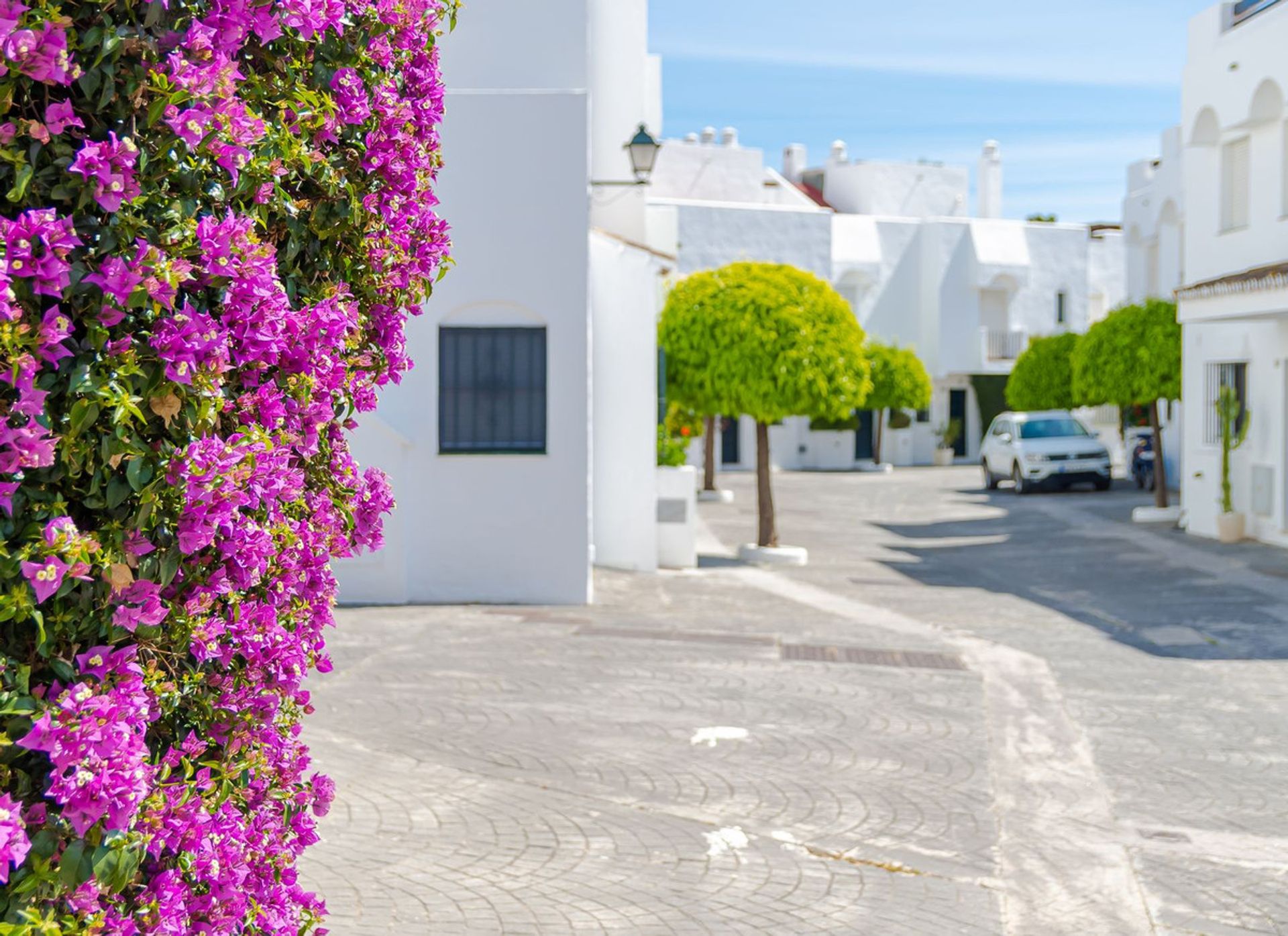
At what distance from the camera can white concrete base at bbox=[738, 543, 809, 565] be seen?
19453 mm

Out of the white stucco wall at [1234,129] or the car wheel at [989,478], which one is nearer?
the white stucco wall at [1234,129]

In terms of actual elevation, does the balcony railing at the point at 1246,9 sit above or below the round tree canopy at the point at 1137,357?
above

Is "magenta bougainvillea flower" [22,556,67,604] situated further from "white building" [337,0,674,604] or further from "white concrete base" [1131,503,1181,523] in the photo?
"white concrete base" [1131,503,1181,523]

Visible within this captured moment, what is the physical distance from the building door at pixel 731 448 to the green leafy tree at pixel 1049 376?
1146 centimetres

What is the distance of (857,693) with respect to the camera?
10273 millimetres

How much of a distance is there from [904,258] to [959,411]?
6112mm

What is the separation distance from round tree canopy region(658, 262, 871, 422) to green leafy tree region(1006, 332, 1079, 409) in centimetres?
2163

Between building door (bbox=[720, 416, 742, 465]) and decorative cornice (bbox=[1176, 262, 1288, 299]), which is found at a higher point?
decorative cornice (bbox=[1176, 262, 1288, 299])

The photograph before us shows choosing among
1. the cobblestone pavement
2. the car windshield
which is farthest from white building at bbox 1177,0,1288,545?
the car windshield

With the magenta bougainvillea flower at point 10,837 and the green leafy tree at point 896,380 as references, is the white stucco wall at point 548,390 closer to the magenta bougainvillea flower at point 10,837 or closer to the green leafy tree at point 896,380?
the magenta bougainvillea flower at point 10,837

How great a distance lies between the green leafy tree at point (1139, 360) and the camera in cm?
2503

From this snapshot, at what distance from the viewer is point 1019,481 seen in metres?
32.8

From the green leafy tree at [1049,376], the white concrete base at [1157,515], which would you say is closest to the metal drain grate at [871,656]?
the white concrete base at [1157,515]

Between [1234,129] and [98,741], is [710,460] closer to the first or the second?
[1234,129]
